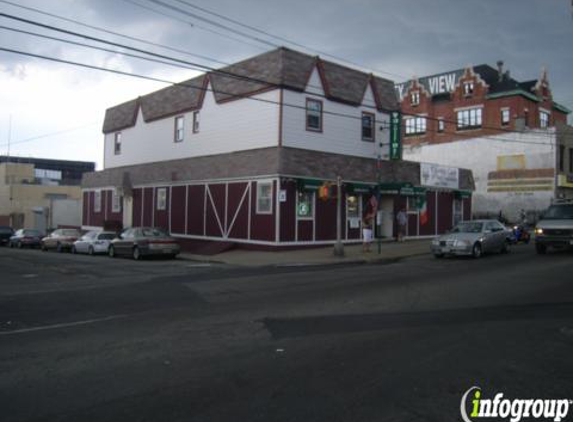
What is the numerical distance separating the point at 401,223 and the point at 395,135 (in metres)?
5.42

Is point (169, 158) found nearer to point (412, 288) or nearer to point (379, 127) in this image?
point (379, 127)

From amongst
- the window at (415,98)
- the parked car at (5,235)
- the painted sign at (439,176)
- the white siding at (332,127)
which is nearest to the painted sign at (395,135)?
the white siding at (332,127)

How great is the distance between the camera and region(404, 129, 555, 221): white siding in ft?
139

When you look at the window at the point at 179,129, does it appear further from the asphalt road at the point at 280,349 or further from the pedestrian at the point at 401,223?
the asphalt road at the point at 280,349

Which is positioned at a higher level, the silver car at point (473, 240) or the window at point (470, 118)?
the window at point (470, 118)

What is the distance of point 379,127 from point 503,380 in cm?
2427

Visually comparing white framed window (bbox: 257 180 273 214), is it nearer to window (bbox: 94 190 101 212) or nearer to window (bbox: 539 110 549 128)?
window (bbox: 94 190 101 212)

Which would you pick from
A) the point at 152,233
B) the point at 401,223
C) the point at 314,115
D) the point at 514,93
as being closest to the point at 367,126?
the point at 314,115

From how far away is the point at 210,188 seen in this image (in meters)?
27.5

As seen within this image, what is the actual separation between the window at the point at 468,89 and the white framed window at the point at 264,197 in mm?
35711

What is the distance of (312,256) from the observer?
2158cm

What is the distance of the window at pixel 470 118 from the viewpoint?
50969 millimetres

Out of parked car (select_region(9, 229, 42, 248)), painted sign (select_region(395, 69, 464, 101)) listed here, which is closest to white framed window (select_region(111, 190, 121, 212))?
parked car (select_region(9, 229, 42, 248))

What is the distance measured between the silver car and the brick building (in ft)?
90.1
